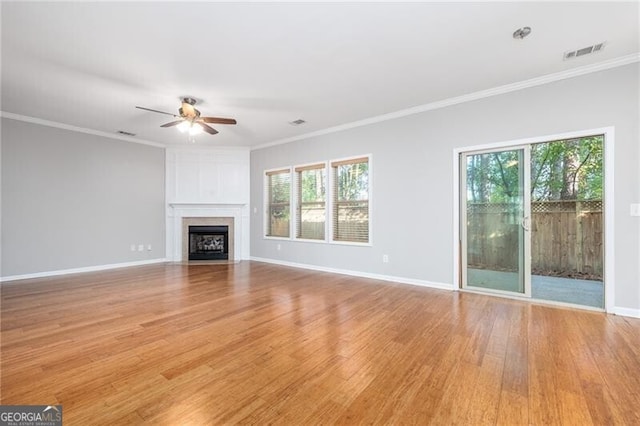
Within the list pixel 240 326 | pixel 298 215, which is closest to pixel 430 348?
pixel 240 326

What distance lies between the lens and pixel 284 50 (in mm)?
2807

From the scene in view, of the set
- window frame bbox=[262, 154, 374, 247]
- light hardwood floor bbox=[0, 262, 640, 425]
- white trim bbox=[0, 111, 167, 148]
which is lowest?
light hardwood floor bbox=[0, 262, 640, 425]

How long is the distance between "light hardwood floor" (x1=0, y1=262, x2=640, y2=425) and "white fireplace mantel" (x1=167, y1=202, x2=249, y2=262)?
2817mm

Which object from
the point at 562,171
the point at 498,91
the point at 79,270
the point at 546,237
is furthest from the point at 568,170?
the point at 79,270

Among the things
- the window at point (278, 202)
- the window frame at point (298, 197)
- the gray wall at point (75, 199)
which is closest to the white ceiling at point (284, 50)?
the gray wall at point (75, 199)

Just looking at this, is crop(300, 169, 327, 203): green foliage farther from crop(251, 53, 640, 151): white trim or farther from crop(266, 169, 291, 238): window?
crop(251, 53, 640, 151): white trim

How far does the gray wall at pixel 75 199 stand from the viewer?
4.64 metres

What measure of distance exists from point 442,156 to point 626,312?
8.78 ft

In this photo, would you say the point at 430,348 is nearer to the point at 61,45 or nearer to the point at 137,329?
the point at 137,329

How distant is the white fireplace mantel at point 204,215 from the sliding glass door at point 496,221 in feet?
16.1

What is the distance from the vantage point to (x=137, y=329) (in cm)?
269

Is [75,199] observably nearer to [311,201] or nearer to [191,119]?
[191,119]

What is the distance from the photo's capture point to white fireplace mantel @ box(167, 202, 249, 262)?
21.4 ft

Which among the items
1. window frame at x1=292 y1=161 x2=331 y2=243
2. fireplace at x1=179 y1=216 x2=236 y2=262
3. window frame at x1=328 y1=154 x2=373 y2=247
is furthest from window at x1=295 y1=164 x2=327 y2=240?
fireplace at x1=179 y1=216 x2=236 y2=262
